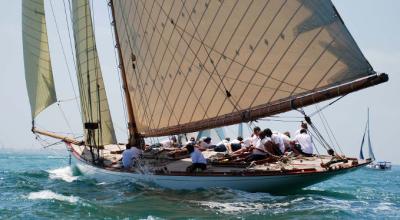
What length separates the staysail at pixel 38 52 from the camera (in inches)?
1024

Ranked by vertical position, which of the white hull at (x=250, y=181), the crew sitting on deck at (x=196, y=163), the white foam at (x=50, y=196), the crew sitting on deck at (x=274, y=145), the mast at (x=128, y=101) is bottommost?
the white foam at (x=50, y=196)

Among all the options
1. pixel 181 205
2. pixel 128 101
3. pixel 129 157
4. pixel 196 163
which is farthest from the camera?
pixel 128 101

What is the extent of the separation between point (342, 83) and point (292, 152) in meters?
4.00

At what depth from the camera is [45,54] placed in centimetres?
2614

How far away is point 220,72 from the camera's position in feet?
56.5

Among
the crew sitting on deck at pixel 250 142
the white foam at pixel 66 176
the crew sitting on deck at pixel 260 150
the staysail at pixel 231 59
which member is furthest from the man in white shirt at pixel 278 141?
the white foam at pixel 66 176

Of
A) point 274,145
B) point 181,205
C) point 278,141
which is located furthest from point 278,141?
point 181,205

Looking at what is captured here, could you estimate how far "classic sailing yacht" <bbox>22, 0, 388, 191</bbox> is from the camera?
1444 cm

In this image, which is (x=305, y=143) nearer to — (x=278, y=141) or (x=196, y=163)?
(x=278, y=141)

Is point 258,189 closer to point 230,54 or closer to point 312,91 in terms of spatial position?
point 312,91

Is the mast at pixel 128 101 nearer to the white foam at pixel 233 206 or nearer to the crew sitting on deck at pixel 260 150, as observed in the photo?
the crew sitting on deck at pixel 260 150

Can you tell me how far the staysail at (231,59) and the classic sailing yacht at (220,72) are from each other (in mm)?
29

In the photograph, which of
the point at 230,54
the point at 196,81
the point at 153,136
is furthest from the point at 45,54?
the point at 230,54

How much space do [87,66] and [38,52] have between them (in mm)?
3706
